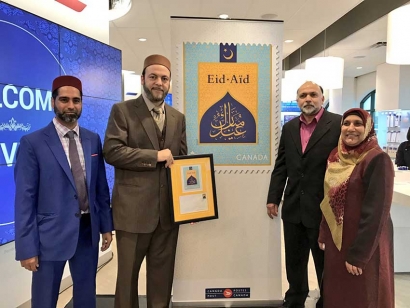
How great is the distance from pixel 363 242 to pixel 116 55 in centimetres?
307

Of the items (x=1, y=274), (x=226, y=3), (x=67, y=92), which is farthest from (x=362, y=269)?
(x=226, y=3)

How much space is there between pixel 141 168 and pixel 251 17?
4266 mm

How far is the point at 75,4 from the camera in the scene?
3168mm

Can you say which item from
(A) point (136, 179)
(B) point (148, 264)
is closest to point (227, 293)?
(B) point (148, 264)

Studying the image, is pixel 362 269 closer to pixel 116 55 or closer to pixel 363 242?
pixel 363 242

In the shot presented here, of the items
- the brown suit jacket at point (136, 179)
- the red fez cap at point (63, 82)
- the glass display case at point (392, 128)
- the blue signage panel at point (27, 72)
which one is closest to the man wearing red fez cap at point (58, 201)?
the red fez cap at point (63, 82)

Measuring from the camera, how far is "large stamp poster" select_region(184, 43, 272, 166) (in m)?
2.47

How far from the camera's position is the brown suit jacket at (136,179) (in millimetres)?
2029

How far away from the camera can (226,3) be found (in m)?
4.88

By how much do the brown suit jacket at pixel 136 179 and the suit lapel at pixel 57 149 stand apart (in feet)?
0.78

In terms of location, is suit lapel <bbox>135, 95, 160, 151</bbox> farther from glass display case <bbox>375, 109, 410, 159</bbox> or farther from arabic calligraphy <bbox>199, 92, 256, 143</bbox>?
glass display case <bbox>375, 109, 410, 159</bbox>

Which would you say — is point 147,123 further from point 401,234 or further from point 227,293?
point 401,234

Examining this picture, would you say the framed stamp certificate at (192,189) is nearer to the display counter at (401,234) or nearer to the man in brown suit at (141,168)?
the man in brown suit at (141,168)

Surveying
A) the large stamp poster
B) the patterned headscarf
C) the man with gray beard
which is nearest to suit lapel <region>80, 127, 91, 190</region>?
the large stamp poster
